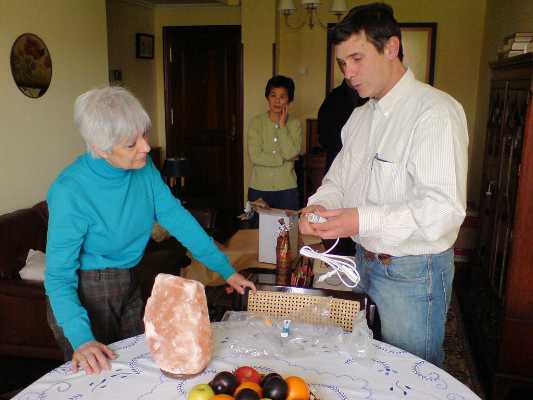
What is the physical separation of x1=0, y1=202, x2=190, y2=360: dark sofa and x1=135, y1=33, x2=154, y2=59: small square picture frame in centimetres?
318

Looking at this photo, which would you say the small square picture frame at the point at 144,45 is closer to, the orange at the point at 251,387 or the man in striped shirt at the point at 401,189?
the man in striped shirt at the point at 401,189

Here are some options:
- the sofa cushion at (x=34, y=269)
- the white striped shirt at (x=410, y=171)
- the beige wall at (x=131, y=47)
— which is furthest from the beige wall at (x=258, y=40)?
the white striped shirt at (x=410, y=171)

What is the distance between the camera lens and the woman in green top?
12.9 ft

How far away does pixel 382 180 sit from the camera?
1562mm

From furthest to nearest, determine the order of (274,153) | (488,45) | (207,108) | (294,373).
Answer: (207,108)
(488,45)
(274,153)
(294,373)

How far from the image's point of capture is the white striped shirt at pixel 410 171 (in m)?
1.40

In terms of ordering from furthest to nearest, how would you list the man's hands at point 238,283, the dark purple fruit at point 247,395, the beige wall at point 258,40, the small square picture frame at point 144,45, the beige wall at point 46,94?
the small square picture frame at point 144,45 → the beige wall at point 258,40 → the beige wall at point 46,94 → the man's hands at point 238,283 → the dark purple fruit at point 247,395

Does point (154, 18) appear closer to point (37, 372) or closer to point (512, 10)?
point (512, 10)

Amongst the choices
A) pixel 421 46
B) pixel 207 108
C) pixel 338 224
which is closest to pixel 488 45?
pixel 421 46

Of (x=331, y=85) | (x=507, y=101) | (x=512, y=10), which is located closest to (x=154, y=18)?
(x=331, y=85)

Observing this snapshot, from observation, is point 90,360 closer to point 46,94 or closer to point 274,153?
point 46,94

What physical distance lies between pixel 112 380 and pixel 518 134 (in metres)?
2.28

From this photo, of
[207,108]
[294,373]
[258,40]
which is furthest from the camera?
[207,108]

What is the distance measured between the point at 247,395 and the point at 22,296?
205 cm
